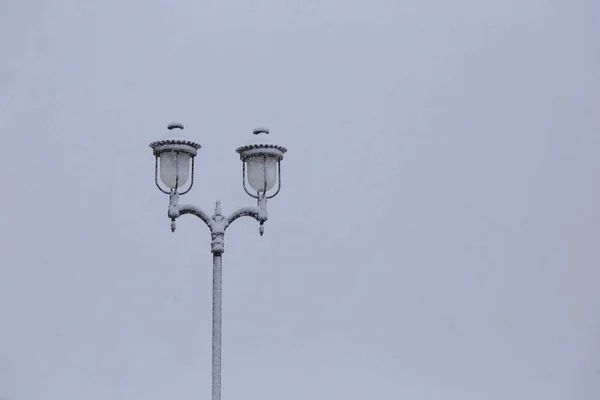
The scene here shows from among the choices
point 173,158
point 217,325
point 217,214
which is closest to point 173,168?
point 173,158

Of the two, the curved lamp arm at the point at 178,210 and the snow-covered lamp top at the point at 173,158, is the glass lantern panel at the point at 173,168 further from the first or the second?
the curved lamp arm at the point at 178,210

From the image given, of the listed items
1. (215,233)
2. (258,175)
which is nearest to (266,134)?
(258,175)

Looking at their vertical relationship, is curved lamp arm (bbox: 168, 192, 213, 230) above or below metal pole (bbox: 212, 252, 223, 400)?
above

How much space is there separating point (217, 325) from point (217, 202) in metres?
1.30

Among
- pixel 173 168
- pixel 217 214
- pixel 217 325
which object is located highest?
pixel 173 168

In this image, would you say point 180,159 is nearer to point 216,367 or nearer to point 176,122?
point 176,122

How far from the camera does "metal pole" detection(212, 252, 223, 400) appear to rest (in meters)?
11.2

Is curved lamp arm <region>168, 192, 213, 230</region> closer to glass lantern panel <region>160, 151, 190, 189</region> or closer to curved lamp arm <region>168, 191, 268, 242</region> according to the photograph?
curved lamp arm <region>168, 191, 268, 242</region>

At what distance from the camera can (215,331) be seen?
447 inches

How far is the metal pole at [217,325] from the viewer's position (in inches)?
442

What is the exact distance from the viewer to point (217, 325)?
11.4m

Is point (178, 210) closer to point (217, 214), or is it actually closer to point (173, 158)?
point (217, 214)

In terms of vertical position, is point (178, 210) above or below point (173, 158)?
below

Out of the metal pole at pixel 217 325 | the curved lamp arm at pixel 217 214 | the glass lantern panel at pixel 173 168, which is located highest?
the glass lantern panel at pixel 173 168
